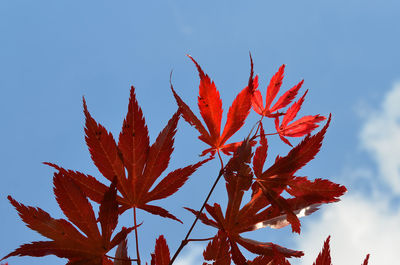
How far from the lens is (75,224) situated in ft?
3.19

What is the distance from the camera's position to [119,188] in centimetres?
105

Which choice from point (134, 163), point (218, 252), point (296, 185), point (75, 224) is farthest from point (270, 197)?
point (75, 224)

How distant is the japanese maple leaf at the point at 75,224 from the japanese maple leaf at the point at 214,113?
13.3 inches

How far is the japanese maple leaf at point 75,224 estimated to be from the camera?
94 centimetres

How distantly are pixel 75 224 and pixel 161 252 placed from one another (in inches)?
13.0

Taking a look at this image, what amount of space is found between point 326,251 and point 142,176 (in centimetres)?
62

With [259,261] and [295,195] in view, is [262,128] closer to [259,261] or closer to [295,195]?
[295,195]

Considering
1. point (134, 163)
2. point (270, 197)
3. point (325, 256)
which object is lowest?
point (325, 256)

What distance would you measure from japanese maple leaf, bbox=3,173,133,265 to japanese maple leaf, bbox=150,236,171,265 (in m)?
0.23

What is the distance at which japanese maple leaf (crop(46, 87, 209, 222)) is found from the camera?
3.28 ft

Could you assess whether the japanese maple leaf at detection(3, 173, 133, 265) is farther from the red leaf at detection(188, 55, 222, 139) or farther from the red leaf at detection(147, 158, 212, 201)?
the red leaf at detection(188, 55, 222, 139)

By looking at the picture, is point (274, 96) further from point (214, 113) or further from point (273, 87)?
point (214, 113)

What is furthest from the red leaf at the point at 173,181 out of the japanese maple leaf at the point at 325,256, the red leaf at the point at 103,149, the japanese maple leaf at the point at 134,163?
the japanese maple leaf at the point at 325,256

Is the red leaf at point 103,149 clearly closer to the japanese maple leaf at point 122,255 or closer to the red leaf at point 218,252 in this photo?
the japanese maple leaf at point 122,255
